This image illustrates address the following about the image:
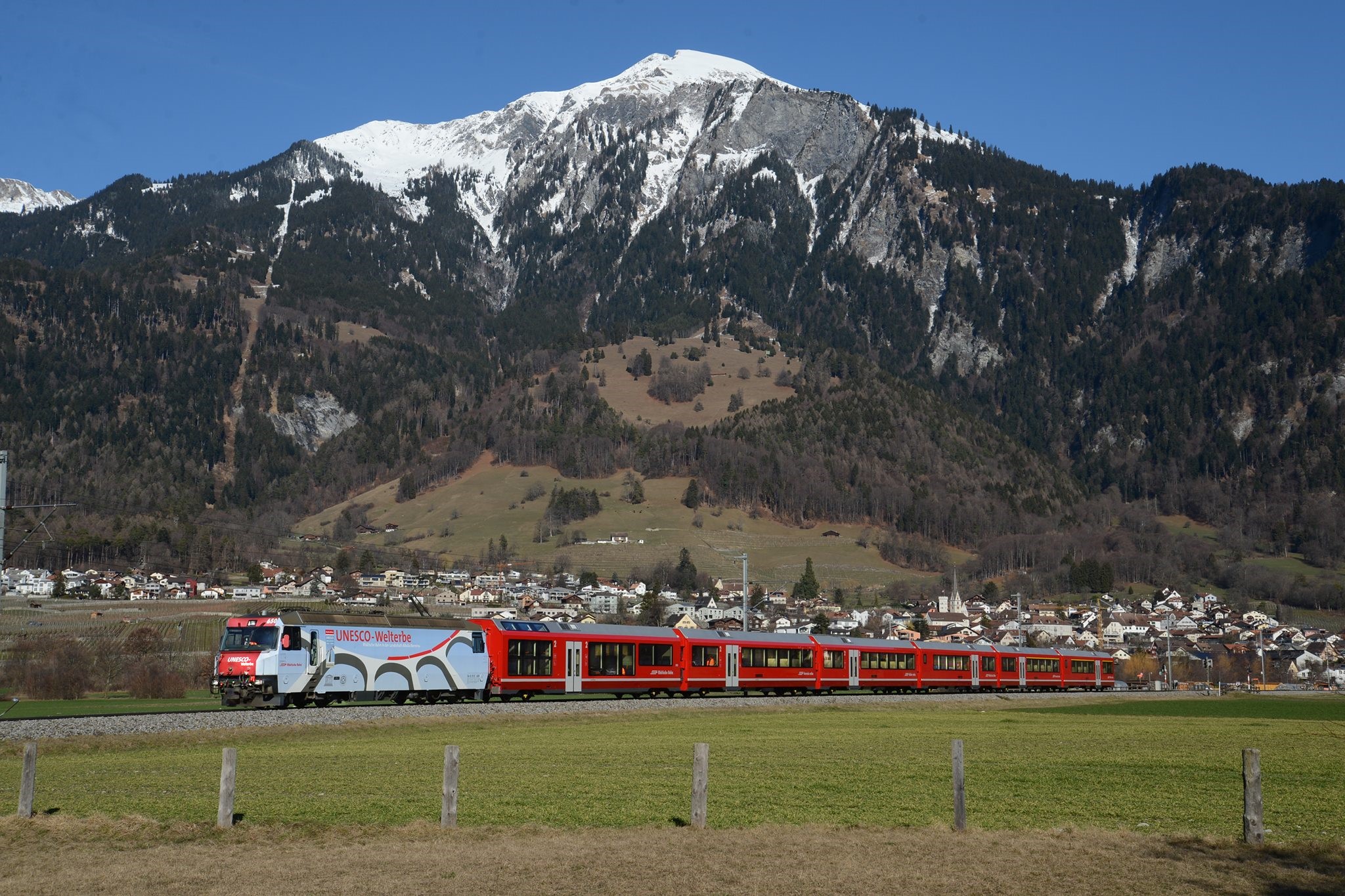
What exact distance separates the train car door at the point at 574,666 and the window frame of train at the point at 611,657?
500mm

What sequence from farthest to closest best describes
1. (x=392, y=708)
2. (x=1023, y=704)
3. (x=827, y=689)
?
(x=827, y=689) → (x=1023, y=704) → (x=392, y=708)

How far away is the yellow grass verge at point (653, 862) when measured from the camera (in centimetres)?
1758

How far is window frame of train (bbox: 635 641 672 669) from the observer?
6588cm

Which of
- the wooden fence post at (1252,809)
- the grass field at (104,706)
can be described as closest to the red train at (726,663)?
the grass field at (104,706)

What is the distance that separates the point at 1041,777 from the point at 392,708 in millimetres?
30778

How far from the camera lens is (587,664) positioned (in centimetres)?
6359

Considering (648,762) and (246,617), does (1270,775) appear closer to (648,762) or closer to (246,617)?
(648,762)

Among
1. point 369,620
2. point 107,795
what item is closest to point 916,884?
point 107,795

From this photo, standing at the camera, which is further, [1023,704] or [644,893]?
[1023,704]

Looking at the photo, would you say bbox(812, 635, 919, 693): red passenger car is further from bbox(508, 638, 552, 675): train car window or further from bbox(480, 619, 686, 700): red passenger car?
bbox(508, 638, 552, 675): train car window

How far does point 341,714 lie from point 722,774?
77.9ft

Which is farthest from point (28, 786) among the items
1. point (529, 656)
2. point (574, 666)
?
point (574, 666)

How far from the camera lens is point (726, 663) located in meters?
71.2

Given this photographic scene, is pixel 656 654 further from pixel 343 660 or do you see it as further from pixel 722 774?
pixel 722 774
